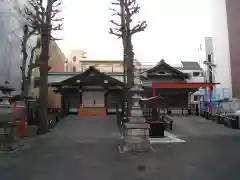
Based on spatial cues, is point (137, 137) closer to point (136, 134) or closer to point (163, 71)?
point (136, 134)

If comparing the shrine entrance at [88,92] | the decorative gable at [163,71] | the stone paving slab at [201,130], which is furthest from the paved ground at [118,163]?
the decorative gable at [163,71]

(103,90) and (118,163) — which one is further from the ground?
(103,90)

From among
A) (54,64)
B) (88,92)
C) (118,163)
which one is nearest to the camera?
(118,163)

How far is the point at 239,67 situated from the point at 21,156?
31.6 meters

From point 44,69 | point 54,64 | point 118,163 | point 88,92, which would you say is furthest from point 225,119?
point 54,64

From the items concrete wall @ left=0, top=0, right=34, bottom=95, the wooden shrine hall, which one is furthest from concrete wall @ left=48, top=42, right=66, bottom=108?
concrete wall @ left=0, top=0, right=34, bottom=95

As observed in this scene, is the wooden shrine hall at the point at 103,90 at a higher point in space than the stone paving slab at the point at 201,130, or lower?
higher

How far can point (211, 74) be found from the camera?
146 ft

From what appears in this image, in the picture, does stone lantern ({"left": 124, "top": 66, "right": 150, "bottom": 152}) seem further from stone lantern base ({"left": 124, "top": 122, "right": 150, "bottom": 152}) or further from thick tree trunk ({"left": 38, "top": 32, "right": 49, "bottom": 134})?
thick tree trunk ({"left": 38, "top": 32, "right": 49, "bottom": 134})

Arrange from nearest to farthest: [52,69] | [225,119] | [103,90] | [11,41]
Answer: [225,119] → [11,41] → [103,90] → [52,69]

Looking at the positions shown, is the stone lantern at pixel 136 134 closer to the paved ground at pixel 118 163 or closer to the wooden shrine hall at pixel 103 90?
the paved ground at pixel 118 163

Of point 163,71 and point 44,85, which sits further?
point 163,71

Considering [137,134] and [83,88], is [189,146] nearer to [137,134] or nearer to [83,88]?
[137,134]

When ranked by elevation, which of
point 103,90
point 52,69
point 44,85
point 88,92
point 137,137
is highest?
point 52,69
